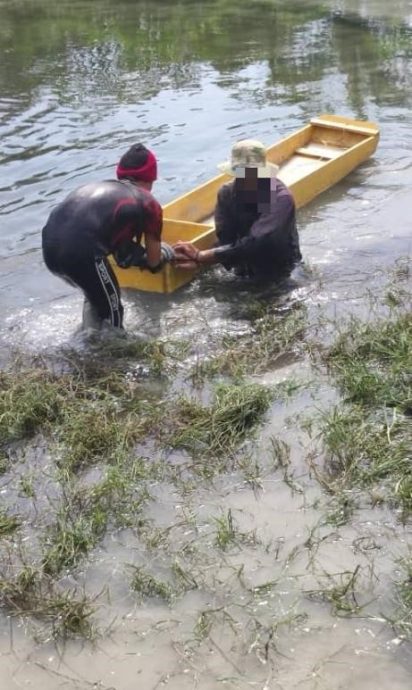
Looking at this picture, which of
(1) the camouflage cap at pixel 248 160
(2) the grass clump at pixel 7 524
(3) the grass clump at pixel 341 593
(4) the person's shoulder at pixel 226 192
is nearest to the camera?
(3) the grass clump at pixel 341 593

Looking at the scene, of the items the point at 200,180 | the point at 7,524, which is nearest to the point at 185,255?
the point at 7,524

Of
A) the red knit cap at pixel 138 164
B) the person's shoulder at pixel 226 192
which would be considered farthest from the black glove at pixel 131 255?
the person's shoulder at pixel 226 192

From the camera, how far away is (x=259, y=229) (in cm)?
714

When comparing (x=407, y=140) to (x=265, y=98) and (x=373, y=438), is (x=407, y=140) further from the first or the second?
(x=373, y=438)

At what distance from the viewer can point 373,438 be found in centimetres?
496

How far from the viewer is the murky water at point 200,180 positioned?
3654 mm

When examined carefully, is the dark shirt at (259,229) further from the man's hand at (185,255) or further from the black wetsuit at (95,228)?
the black wetsuit at (95,228)

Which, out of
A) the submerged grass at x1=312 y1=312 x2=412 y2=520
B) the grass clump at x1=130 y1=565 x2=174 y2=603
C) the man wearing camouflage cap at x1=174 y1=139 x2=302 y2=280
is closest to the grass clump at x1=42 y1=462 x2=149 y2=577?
the grass clump at x1=130 y1=565 x2=174 y2=603

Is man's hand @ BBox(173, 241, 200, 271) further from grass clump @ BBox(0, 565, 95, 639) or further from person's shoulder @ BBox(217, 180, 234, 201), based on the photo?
grass clump @ BBox(0, 565, 95, 639)

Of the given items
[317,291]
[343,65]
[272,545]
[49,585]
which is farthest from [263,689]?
[343,65]

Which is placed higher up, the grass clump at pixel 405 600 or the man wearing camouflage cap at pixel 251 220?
the man wearing camouflage cap at pixel 251 220

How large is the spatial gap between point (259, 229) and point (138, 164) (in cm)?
133

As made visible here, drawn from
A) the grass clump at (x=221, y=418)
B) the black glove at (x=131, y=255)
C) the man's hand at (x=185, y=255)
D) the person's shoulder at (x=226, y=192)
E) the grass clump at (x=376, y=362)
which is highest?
the person's shoulder at (x=226, y=192)

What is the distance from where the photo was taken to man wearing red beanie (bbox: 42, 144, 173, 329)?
607cm
